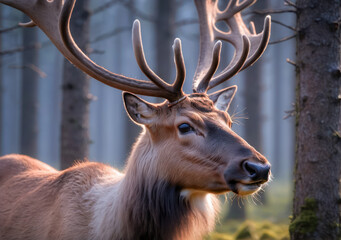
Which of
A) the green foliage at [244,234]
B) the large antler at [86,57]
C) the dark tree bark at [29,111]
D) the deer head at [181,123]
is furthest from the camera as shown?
the dark tree bark at [29,111]

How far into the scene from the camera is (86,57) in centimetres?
440

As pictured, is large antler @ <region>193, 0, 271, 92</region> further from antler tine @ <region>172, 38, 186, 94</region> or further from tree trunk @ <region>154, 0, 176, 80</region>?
tree trunk @ <region>154, 0, 176, 80</region>

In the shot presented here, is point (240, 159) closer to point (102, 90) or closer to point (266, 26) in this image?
point (266, 26)

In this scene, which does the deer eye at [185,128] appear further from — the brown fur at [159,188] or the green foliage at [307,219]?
the green foliage at [307,219]

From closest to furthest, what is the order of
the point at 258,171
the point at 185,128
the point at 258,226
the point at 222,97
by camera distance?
the point at 258,171 < the point at 185,128 < the point at 222,97 < the point at 258,226

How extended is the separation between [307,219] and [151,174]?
1.92m

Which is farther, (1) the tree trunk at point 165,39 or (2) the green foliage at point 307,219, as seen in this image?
(1) the tree trunk at point 165,39

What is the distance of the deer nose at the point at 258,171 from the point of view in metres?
3.39

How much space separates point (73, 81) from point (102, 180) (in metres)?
3.05

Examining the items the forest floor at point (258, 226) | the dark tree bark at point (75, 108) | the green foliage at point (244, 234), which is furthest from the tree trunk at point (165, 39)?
the green foliage at point (244, 234)

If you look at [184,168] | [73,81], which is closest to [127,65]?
[73,81]

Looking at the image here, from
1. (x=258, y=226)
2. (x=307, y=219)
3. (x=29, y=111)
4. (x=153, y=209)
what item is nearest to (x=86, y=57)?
(x=153, y=209)

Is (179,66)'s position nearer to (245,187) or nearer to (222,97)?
(222,97)

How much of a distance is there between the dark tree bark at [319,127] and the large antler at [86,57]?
162 centimetres
